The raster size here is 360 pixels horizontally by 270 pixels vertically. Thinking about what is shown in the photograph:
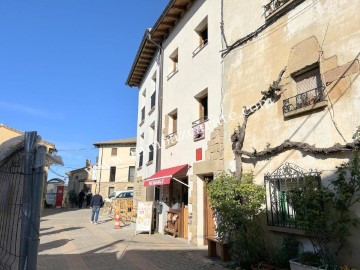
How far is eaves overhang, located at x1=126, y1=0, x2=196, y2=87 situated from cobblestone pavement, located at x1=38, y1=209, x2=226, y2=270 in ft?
29.4

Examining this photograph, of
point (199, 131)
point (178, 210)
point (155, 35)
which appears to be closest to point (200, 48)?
point (199, 131)

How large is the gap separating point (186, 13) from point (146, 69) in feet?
22.8

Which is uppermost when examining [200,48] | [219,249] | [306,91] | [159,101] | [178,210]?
[200,48]

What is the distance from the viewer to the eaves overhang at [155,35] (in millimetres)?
13734

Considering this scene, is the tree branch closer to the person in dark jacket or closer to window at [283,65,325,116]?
window at [283,65,325,116]

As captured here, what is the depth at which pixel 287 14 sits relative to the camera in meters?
7.80

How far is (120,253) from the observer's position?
923cm

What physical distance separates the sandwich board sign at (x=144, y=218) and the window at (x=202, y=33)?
6269 mm

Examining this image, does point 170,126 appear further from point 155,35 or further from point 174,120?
point 155,35

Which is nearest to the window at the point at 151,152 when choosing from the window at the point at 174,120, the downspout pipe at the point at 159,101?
the downspout pipe at the point at 159,101

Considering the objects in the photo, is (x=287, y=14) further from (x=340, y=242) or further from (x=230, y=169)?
(x=340, y=242)

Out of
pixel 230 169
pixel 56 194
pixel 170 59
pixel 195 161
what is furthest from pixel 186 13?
pixel 56 194

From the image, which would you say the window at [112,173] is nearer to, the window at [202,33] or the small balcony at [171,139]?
the small balcony at [171,139]

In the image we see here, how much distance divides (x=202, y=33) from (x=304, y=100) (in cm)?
673
